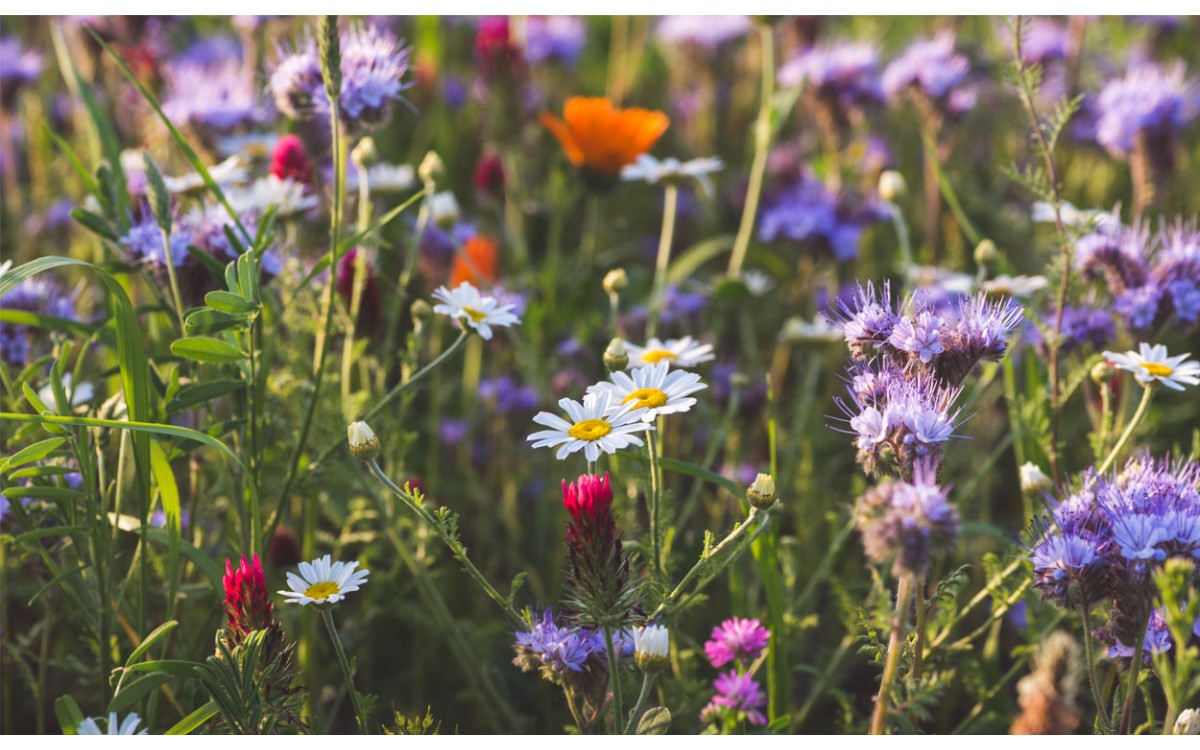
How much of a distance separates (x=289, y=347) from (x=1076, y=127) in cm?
276

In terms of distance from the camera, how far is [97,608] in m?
1.84

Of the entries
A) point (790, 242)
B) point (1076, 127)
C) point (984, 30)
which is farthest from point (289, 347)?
point (984, 30)

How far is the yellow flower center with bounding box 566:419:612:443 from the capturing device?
158cm

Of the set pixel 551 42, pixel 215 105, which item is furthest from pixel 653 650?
pixel 551 42

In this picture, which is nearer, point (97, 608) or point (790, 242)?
point (97, 608)

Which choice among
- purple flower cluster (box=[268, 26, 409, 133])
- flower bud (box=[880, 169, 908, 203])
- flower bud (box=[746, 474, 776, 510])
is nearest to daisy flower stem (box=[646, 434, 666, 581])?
flower bud (box=[746, 474, 776, 510])

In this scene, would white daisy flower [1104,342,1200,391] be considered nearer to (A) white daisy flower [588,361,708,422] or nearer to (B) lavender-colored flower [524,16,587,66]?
(A) white daisy flower [588,361,708,422]

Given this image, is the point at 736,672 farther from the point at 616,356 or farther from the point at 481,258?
the point at 481,258

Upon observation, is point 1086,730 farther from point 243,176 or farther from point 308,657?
point 243,176

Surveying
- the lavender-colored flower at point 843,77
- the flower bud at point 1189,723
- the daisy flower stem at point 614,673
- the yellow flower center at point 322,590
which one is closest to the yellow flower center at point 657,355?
the daisy flower stem at point 614,673

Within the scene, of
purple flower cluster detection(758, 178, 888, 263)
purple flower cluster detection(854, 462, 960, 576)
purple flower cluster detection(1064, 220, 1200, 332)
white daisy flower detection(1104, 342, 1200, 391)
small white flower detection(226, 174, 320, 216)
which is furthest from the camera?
purple flower cluster detection(758, 178, 888, 263)

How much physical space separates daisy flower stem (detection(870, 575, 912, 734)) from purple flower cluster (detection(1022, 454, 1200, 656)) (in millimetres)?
245

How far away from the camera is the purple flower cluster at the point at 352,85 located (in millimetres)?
2105

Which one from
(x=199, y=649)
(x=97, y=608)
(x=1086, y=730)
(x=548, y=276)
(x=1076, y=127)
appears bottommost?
(x=1086, y=730)
